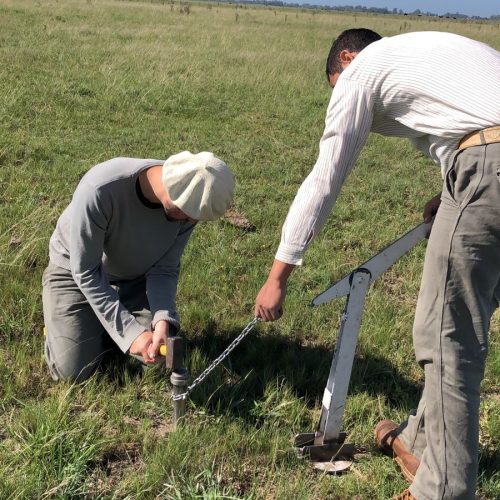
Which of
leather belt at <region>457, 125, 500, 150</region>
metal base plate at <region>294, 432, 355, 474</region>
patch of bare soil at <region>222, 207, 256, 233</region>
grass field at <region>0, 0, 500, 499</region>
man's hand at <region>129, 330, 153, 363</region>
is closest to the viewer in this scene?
leather belt at <region>457, 125, 500, 150</region>

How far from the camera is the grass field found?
2609mm

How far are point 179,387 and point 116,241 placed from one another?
36.4 inches

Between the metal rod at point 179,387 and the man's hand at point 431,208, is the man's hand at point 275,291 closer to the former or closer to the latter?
the metal rod at point 179,387

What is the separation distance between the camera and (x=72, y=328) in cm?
331

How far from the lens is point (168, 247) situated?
341cm

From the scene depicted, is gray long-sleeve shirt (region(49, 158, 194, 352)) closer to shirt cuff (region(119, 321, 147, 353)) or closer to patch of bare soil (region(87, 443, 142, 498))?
shirt cuff (region(119, 321, 147, 353))

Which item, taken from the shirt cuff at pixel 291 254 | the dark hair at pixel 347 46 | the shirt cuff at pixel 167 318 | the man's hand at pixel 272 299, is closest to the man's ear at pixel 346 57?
the dark hair at pixel 347 46

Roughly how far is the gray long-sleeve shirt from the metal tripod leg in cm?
90

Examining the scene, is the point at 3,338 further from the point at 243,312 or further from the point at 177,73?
the point at 177,73

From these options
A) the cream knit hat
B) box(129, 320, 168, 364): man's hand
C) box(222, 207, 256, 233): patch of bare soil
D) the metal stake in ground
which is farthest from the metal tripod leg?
box(222, 207, 256, 233): patch of bare soil

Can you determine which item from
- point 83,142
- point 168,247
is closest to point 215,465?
point 168,247

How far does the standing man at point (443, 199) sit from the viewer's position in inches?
84.4

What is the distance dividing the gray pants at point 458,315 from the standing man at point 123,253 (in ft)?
3.30

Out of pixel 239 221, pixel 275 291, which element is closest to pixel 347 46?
pixel 275 291
